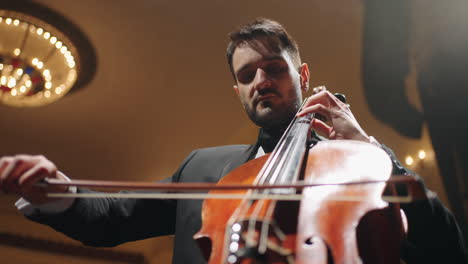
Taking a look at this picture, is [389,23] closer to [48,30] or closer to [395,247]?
[395,247]

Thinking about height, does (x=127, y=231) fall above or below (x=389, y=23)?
below

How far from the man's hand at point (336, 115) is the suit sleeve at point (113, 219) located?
472 millimetres

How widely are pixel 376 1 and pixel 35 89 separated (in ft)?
5.70

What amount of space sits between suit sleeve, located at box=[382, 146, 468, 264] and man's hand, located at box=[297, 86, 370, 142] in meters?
0.15

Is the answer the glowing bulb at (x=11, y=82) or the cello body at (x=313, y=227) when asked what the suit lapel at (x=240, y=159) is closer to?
the cello body at (x=313, y=227)

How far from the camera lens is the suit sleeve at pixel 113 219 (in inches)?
34.3

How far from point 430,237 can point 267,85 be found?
566mm

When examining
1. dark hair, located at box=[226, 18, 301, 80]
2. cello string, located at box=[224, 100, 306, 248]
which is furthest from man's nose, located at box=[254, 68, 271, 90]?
cello string, located at box=[224, 100, 306, 248]

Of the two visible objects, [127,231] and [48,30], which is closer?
[127,231]

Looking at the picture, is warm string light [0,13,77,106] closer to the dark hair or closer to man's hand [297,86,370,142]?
the dark hair

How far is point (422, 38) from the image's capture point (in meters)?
1.87

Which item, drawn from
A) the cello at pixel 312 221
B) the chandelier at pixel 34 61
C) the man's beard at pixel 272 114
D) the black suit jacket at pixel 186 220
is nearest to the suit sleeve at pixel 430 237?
the black suit jacket at pixel 186 220

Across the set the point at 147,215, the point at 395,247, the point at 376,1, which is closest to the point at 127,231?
the point at 147,215

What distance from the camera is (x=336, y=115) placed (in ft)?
3.11
